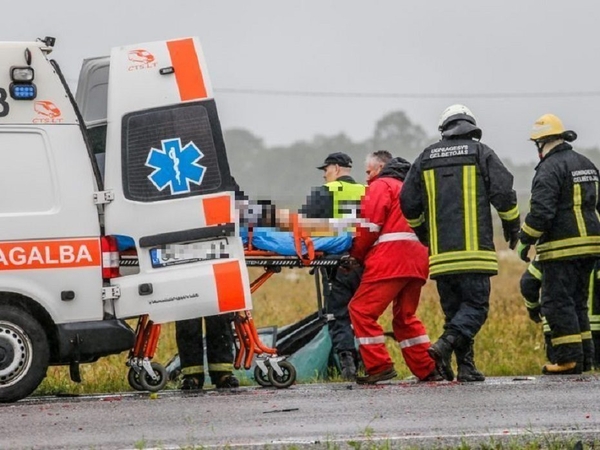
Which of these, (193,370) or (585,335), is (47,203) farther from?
(585,335)

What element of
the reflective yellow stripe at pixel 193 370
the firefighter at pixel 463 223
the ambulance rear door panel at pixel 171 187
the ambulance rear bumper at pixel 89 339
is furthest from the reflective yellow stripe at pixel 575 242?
the ambulance rear bumper at pixel 89 339

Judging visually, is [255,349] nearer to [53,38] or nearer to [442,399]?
[442,399]

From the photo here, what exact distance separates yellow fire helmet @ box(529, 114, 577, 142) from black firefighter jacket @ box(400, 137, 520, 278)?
109 cm

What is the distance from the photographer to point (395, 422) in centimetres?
827

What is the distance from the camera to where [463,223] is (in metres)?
10.8

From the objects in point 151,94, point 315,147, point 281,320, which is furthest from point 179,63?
point 315,147

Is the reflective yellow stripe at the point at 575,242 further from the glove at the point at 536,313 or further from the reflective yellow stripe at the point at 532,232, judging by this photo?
the glove at the point at 536,313

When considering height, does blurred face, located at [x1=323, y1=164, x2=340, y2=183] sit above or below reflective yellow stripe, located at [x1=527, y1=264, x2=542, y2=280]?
above

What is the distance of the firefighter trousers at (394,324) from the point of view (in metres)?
11.1

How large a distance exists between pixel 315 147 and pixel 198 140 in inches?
2155

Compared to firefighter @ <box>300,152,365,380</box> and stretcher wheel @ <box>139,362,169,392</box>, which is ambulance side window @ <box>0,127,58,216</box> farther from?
firefighter @ <box>300,152,365,380</box>

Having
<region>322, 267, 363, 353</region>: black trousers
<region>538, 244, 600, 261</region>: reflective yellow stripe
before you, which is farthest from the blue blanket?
<region>538, 244, 600, 261</region>: reflective yellow stripe

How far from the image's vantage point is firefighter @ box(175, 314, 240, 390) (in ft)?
36.0

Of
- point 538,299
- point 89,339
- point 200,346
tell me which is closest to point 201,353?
point 200,346
